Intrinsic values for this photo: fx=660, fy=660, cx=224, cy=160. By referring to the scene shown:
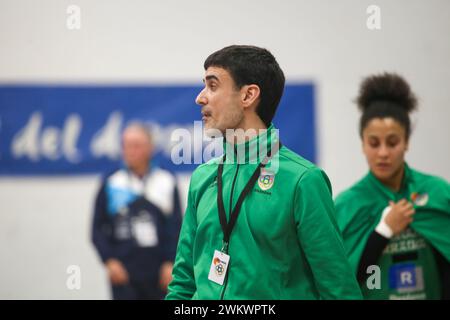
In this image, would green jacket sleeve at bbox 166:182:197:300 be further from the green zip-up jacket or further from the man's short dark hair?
the man's short dark hair

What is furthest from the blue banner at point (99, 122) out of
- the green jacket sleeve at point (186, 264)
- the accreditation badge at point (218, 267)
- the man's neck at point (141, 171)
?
the accreditation badge at point (218, 267)

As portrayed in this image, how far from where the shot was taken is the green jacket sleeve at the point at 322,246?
2.17 m

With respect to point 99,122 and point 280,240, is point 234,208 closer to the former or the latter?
point 280,240

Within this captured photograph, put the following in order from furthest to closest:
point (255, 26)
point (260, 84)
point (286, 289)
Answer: point (255, 26)
point (260, 84)
point (286, 289)

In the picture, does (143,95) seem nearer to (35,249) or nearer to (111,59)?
(111,59)

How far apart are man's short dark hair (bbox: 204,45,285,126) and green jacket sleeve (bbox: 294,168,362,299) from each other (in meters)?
0.40

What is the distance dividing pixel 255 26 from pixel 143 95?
1176 mm

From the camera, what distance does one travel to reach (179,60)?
19.6ft

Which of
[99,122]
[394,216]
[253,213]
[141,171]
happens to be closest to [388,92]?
[394,216]

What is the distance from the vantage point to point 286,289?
7.25 feet

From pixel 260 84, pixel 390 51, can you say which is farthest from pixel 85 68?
pixel 260 84

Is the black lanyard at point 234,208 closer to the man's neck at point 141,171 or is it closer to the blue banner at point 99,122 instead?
the man's neck at point 141,171

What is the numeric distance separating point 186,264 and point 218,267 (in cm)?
25

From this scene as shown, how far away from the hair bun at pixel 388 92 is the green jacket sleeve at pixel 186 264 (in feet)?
5.92
